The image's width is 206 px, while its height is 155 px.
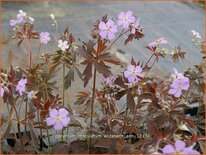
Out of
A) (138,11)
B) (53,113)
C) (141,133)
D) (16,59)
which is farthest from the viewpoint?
(138,11)

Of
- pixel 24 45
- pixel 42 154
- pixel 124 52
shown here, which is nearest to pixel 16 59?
pixel 24 45

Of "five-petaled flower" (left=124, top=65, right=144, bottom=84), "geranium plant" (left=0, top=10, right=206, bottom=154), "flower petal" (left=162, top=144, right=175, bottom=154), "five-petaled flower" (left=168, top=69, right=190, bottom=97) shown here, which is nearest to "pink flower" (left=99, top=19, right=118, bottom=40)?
"geranium plant" (left=0, top=10, right=206, bottom=154)

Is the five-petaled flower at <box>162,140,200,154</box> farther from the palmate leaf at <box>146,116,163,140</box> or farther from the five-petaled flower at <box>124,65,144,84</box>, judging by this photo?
the five-petaled flower at <box>124,65,144,84</box>

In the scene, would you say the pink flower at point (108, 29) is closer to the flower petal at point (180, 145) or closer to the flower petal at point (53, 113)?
the flower petal at point (53, 113)

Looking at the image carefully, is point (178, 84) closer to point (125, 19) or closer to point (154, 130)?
point (154, 130)

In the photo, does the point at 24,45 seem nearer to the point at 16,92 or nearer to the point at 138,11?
the point at 138,11

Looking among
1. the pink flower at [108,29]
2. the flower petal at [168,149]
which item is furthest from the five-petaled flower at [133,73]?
the flower petal at [168,149]

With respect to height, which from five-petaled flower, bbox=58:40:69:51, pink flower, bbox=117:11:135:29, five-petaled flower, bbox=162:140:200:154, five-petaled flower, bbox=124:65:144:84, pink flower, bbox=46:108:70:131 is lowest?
pink flower, bbox=46:108:70:131
